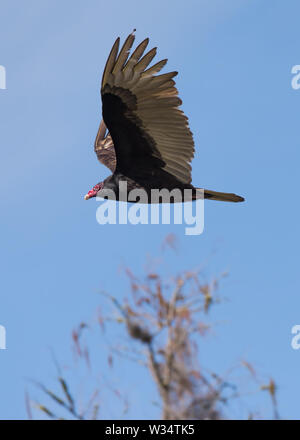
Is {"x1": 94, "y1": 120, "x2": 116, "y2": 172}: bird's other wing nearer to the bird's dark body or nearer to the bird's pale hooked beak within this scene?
the bird's pale hooked beak

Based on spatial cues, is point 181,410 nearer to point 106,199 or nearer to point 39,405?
point 39,405

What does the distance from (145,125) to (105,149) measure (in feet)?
6.43

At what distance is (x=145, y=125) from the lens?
7805 mm

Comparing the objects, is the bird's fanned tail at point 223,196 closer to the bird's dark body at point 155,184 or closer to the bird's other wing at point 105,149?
the bird's dark body at point 155,184

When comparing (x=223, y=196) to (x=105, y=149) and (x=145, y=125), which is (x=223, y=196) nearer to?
(x=145, y=125)

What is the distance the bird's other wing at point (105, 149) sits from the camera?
30.7 feet

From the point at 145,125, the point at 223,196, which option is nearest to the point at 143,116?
the point at 145,125

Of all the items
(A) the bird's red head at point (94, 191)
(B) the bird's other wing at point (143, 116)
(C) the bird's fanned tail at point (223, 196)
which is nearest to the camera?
(B) the bird's other wing at point (143, 116)

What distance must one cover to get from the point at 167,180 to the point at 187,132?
1.92 ft

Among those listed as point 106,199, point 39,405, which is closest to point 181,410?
point 39,405

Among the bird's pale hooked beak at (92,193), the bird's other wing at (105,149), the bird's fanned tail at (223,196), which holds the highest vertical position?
the bird's other wing at (105,149)

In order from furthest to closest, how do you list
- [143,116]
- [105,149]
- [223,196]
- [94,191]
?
[105,149] → [94,191] → [223,196] → [143,116]

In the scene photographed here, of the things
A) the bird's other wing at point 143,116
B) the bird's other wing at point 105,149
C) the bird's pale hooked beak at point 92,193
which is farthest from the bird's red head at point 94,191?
the bird's other wing at point 143,116

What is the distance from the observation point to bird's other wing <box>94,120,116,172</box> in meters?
9.37
